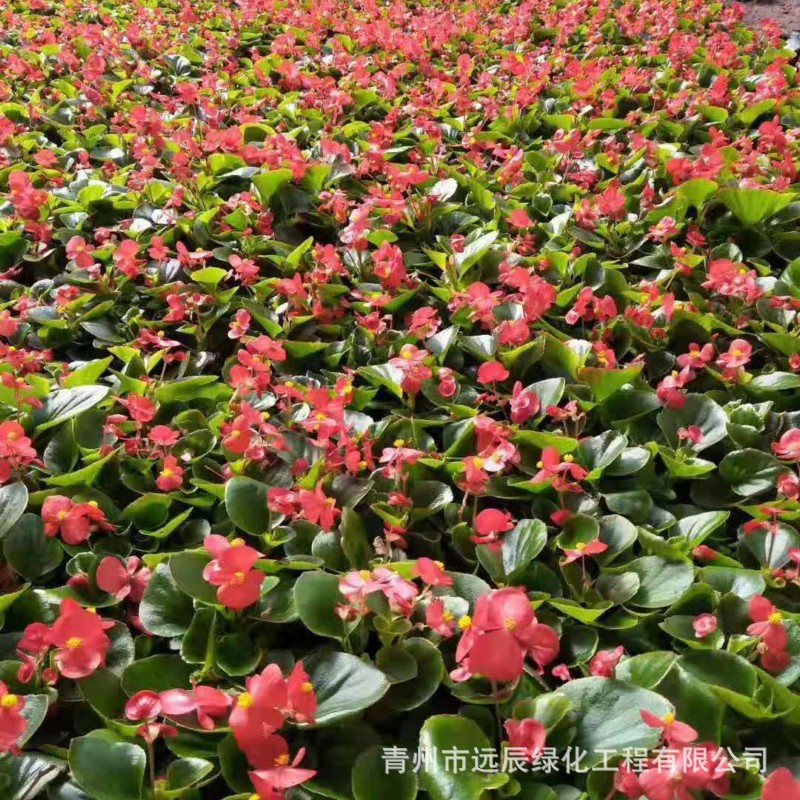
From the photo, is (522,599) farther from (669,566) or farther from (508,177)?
(508,177)

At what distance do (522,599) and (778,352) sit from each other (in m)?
1.04

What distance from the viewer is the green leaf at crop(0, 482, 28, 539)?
1.18 m

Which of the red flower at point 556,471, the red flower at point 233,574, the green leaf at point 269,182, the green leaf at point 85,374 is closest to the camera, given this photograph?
the red flower at point 233,574

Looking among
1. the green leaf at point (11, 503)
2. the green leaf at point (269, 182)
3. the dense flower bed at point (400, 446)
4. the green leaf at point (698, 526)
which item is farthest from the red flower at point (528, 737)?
→ the green leaf at point (269, 182)

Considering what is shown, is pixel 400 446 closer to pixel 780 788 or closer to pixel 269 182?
pixel 780 788

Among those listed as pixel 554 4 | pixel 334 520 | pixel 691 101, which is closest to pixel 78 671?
pixel 334 520

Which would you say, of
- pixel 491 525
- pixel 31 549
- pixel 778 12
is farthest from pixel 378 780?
pixel 778 12

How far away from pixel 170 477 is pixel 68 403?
0.30m

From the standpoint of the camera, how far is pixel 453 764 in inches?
35.8

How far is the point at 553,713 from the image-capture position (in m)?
0.94

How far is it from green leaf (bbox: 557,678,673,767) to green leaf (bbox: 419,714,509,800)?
0.12 m

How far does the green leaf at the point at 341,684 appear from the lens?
3.04ft

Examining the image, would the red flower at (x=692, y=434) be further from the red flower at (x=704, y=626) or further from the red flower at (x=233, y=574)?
the red flower at (x=233, y=574)

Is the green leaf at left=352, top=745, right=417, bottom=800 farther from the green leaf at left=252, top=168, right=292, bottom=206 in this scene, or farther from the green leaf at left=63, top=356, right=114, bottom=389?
the green leaf at left=252, top=168, right=292, bottom=206
